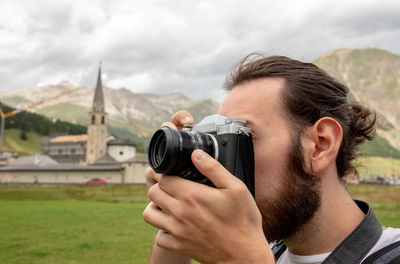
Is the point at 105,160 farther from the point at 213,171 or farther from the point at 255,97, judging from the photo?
the point at 213,171

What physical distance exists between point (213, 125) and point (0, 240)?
9972 mm

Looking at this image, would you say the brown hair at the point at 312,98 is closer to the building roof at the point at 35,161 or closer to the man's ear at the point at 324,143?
the man's ear at the point at 324,143

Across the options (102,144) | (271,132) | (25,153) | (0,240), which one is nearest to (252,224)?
(271,132)

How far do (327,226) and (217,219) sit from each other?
93 centimetres

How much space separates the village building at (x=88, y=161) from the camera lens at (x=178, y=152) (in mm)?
70894

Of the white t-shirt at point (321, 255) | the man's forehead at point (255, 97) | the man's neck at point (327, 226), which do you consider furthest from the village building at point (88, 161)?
the man's neck at point (327, 226)

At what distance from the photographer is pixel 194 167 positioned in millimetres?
1502

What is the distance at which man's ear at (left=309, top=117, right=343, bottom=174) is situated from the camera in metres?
1.92

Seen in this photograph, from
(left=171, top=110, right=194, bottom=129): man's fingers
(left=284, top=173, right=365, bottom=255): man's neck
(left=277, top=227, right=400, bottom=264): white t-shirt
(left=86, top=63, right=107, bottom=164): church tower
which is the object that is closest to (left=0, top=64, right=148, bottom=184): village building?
(left=86, top=63, right=107, bottom=164): church tower

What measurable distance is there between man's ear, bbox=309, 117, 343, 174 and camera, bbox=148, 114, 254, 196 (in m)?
0.40

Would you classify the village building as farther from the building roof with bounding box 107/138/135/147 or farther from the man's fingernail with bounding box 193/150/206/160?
the man's fingernail with bounding box 193/150/206/160

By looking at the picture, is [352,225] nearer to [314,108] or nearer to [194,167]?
[314,108]

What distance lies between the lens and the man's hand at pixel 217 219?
4.41 ft

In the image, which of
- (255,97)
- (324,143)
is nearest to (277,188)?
(324,143)
